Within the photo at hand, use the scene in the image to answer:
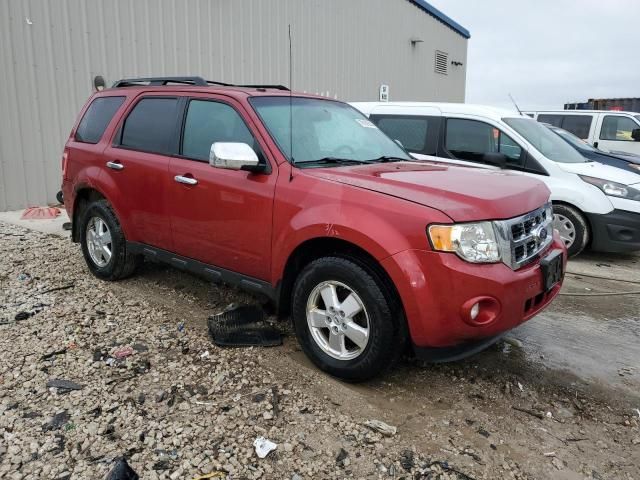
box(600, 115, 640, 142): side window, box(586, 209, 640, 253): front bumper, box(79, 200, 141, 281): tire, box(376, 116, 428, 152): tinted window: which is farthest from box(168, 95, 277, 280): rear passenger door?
box(600, 115, 640, 142): side window

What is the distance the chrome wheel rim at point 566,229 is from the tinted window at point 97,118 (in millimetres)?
5089

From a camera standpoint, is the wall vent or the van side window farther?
the wall vent

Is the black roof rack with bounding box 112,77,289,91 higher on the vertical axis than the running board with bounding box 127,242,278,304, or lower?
higher

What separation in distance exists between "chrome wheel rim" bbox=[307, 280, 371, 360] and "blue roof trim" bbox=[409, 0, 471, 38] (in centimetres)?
1709

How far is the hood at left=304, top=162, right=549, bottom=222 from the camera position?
9.32 ft

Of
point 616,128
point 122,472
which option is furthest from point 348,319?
point 616,128

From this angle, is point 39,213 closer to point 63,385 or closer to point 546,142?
point 63,385

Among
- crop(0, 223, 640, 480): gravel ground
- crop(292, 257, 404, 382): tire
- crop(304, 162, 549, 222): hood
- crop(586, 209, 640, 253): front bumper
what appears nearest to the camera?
crop(0, 223, 640, 480): gravel ground

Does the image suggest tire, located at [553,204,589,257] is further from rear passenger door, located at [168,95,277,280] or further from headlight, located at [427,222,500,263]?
rear passenger door, located at [168,95,277,280]

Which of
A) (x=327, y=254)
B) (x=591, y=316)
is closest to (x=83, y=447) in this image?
(x=327, y=254)

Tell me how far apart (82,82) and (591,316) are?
8.12 m

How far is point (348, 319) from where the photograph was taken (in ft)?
10.3

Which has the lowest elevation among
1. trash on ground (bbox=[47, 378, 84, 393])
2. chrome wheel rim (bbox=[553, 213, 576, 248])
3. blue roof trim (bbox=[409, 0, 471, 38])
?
trash on ground (bbox=[47, 378, 84, 393])

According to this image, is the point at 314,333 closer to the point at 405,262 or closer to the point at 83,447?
the point at 405,262
